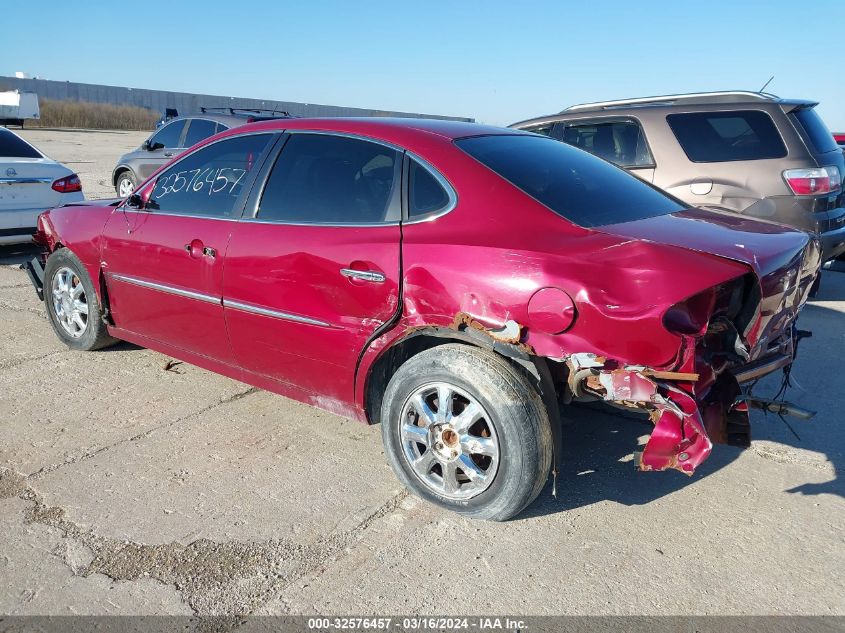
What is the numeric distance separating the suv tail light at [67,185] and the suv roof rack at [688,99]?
5.73m

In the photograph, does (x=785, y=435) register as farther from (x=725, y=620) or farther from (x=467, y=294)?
(x=467, y=294)

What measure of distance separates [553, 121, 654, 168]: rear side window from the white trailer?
129ft

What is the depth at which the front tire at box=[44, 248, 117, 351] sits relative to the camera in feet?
15.9

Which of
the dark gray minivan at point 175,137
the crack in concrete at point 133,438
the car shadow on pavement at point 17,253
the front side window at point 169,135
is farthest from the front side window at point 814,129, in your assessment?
the front side window at point 169,135

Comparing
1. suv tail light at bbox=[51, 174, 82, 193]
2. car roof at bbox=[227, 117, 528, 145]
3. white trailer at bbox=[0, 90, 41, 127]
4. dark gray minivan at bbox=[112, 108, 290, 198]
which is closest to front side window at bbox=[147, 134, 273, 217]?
car roof at bbox=[227, 117, 528, 145]

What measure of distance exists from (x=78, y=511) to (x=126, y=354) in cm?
221

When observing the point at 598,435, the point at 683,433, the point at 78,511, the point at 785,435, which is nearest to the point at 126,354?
the point at 78,511

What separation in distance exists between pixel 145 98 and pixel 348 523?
69.3m

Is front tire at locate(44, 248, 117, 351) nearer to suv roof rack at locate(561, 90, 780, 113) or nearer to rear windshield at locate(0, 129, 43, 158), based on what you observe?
rear windshield at locate(0, 129, 43, 158)

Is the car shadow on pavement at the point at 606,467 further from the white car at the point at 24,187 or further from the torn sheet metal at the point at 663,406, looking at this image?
the white car at the point at 24,187

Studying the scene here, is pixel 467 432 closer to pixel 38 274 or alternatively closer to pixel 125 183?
pixel 38 274

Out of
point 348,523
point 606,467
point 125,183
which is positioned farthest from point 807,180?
point 125,183

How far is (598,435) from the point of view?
3.89 metres

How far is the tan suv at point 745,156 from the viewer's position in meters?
5.94
